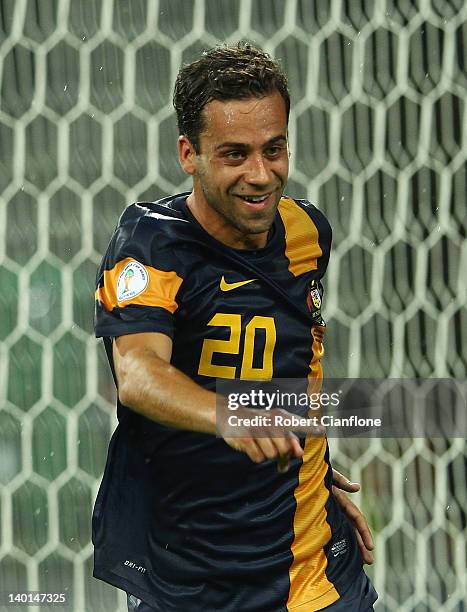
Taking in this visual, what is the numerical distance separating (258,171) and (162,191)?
103 centimetres

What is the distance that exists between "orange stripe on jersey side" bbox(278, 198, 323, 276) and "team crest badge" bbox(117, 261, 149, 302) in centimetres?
26

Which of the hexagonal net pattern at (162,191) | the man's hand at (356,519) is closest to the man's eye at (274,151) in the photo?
the man's hand at (356,519)

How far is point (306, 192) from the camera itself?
2.55 metres

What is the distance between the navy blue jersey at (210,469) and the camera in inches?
61.6

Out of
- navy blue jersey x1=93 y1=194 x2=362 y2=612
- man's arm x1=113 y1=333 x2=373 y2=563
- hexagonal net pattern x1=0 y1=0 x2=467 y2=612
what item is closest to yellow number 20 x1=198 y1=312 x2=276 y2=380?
navy blue jersey x1=93 y1=194 x2=362 y2=612

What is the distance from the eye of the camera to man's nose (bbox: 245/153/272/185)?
152 centimetres

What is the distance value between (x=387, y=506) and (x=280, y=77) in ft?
4.12

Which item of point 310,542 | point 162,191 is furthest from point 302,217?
point 162,191

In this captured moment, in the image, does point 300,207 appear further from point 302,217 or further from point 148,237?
point 148,237

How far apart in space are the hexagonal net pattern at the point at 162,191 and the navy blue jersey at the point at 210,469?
0.88m

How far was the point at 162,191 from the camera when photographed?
254 cm

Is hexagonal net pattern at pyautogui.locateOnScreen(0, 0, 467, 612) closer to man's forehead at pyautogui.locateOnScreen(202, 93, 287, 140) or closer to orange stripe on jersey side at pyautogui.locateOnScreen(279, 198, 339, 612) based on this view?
orange stripe on jersey side at pyautogui.locateOnScreen(279, 198, 339, 612)

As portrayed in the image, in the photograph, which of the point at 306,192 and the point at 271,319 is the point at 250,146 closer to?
the point at 271,319

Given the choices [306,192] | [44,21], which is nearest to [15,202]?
[44,21]
